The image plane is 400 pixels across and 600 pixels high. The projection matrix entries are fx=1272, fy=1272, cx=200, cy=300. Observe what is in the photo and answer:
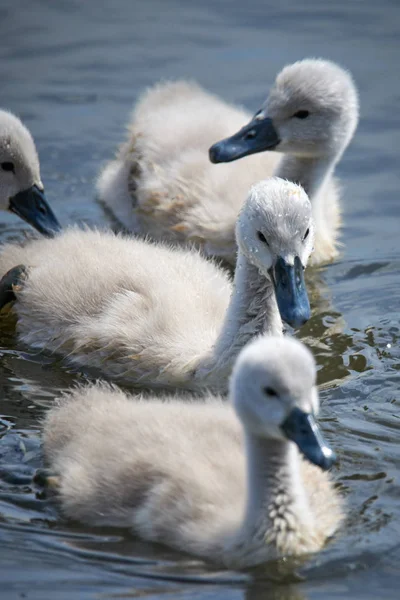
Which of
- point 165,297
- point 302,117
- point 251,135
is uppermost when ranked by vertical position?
point 302,117

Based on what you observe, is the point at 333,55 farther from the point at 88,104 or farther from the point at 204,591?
the point at 204,591

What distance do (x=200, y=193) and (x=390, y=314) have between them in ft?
4.21

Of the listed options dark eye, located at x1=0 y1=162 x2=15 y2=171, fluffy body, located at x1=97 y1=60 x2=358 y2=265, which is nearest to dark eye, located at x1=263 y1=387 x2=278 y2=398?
fluffy body, located at x1=97 y1=60 x2=358 y2=265

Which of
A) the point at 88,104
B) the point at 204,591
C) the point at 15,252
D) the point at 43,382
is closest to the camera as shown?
the point at 204,591

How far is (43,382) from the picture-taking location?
229 inches

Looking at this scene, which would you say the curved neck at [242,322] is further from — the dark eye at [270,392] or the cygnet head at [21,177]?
the cygnet head at [21,177]

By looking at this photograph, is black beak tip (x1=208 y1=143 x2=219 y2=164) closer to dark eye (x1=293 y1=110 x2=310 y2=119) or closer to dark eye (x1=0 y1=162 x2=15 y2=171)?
dark eye (x1=293 y1=110 x2=310 y2=119)

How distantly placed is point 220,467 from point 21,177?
2875 mm

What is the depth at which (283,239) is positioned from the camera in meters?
5.31

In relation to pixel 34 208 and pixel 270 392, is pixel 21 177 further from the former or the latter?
pixel 270 392

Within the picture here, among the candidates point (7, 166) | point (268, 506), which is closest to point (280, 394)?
point (268, 506)

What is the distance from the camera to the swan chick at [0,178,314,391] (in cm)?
535

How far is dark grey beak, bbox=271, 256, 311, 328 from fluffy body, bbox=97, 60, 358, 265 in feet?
4.94

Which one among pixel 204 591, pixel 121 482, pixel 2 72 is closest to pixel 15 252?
pixel 121 482
